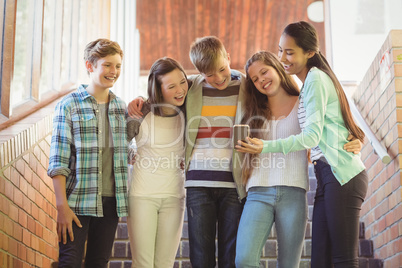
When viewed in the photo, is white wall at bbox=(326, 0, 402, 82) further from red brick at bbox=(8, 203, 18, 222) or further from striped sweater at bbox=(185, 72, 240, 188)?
red brick at bbox=(8, 203, 18, 222)

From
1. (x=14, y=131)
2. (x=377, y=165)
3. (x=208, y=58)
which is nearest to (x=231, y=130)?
(x=208, y=58)

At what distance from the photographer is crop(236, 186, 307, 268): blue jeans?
1985mm

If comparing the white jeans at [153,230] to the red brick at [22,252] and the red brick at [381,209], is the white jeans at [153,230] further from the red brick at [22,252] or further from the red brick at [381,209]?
the red brick at [381,209]

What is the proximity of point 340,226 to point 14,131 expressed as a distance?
4.92 ft

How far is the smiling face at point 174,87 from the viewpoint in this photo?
2293 millimetres

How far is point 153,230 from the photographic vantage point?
7.16 feet

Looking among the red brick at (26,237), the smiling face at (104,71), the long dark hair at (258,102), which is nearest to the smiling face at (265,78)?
the long dark hair at (258,102)

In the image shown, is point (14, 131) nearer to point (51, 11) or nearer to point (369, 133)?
point (51, 11)

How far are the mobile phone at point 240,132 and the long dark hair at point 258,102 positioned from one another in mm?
164

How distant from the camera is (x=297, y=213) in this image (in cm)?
203

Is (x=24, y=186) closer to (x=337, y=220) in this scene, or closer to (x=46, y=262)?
(x=46, y=262)

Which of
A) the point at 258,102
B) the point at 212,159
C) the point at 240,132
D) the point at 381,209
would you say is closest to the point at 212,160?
the point at 212,159

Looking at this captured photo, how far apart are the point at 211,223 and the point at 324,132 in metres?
0.63

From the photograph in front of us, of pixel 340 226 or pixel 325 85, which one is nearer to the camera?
pixel 340 226
